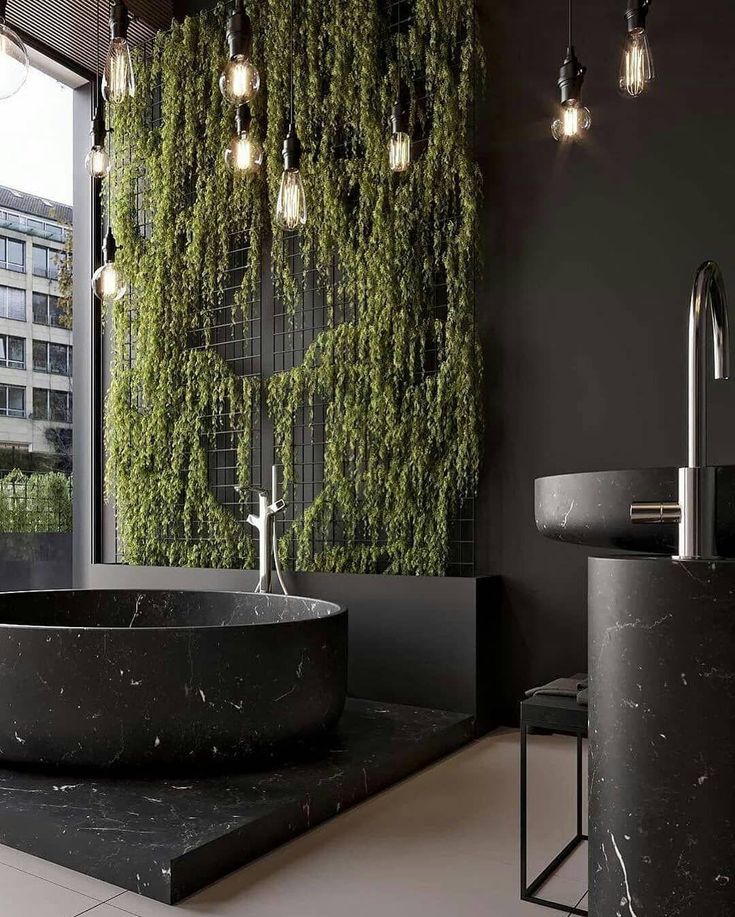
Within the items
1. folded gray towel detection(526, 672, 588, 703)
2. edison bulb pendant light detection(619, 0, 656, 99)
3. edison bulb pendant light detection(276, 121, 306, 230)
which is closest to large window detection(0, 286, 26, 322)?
edison bulb pendant light detection(276, 121, 306, 230)

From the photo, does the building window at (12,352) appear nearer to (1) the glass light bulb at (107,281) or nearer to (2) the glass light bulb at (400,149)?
(1) the glass light bulb at (107,281)

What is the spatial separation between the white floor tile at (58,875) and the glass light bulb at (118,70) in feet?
6.64

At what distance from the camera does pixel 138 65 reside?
4.75 metres

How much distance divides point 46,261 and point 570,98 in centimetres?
328

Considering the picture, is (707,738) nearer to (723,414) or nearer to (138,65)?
(723,414)

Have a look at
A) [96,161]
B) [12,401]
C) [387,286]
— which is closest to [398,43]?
[387,286]

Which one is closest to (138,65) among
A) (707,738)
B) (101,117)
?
(101,117)

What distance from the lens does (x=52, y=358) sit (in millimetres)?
4887

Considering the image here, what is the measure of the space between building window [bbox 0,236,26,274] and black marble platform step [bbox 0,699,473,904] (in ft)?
9.85

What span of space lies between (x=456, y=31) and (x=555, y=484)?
319cm

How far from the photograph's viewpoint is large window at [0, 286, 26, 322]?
4.55 m

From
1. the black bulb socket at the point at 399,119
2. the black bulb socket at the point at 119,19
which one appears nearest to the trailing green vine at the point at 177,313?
the black bulb socket at the point at 399,119

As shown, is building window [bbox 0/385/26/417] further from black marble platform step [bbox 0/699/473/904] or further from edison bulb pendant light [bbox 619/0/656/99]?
edison bulb pendant light [bbox 619/0/656/99]

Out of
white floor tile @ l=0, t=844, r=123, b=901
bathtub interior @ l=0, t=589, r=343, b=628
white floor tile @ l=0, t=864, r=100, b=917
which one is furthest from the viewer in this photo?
bathtub interior @ l=0, t=589, r=343, b=628
